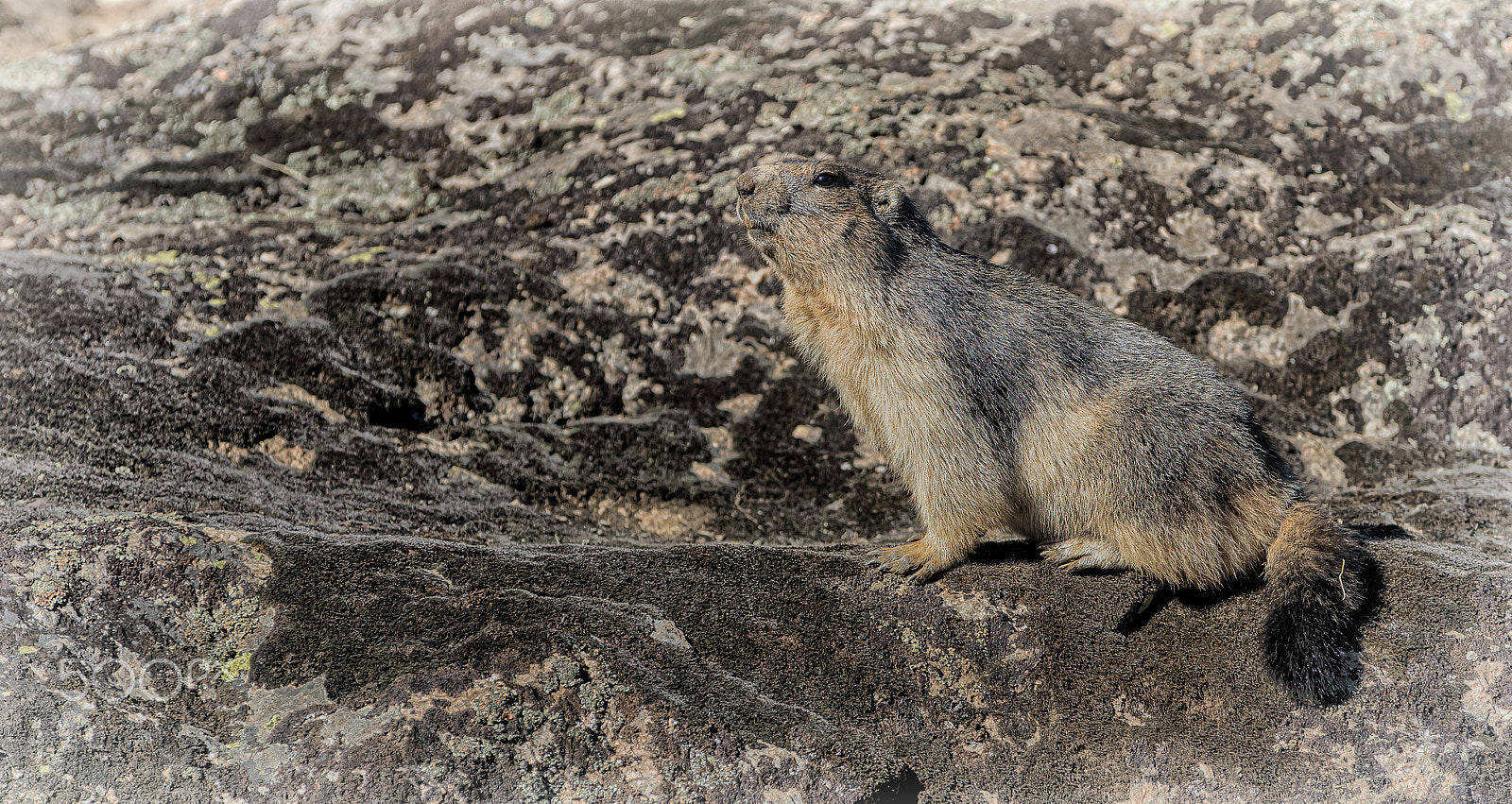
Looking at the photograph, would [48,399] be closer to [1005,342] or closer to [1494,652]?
[1005,342]

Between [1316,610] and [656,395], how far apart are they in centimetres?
425

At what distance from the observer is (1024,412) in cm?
477

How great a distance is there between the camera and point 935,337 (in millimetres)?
4859

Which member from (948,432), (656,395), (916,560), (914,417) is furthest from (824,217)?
(656,395)

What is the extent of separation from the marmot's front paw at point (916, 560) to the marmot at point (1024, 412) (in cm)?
1

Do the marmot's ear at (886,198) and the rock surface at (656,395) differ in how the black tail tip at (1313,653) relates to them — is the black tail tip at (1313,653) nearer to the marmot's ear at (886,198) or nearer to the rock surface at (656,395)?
the rock surface at (656,395)

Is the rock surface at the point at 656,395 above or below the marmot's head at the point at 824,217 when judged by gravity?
below

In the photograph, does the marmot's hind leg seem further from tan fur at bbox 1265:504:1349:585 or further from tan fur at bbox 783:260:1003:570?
tan fur at bbox 1265:504:1349:585

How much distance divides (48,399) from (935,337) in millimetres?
5026

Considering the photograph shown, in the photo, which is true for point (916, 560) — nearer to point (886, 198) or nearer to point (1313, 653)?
point (1313, 653)

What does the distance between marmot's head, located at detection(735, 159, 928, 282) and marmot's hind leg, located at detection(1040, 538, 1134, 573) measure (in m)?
1.73

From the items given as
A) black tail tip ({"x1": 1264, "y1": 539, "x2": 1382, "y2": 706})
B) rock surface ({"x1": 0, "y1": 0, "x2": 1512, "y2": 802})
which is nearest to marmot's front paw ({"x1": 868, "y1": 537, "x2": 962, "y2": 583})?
rock surface ({"x1": 0, "y1": 0, "x2": 1512, "y2": 802})

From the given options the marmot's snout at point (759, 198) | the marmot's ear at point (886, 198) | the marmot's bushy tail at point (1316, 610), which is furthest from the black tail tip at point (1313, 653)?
the marmot's snout at point (759, 198)

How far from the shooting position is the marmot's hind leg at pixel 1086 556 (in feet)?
15.1
